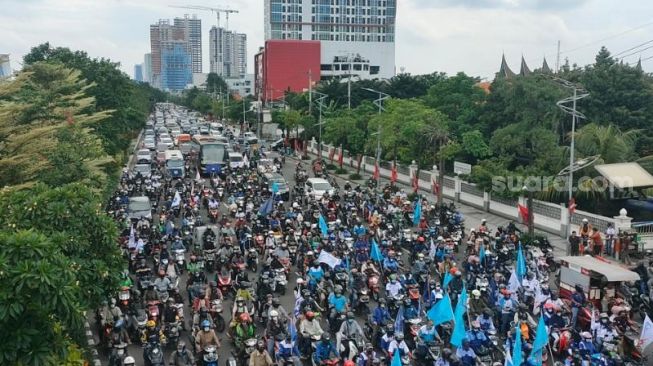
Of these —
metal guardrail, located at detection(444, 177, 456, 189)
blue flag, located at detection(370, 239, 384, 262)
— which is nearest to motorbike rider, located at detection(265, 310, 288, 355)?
blue flag, located at detection(370, 239, 384, 262)

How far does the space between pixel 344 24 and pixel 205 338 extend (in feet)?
413

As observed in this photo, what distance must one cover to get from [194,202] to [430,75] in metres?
37.9

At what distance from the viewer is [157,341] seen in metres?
12.4

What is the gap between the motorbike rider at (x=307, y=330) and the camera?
43.3 feet

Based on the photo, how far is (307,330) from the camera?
13289 millimetres

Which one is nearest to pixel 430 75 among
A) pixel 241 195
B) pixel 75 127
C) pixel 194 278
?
pixel 241 195

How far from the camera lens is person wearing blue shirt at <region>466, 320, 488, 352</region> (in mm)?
12484

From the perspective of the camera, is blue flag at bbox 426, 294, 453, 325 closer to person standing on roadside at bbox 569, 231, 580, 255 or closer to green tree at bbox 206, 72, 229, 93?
person standing on roadside at bbox 569, 231, 580, 255

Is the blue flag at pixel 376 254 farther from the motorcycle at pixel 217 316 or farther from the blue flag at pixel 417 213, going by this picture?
the blue flag at pixel 417 213

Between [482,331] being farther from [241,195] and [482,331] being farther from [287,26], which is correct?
[287,26]

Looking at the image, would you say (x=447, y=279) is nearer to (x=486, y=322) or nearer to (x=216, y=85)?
(x=486, y=322)

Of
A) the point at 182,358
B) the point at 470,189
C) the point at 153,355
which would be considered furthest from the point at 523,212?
the point at 153,355

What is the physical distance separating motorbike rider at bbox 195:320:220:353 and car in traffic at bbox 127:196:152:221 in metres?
11.9

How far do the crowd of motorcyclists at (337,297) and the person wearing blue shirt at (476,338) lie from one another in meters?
0.02
